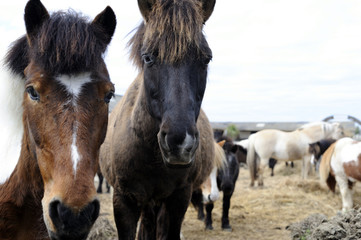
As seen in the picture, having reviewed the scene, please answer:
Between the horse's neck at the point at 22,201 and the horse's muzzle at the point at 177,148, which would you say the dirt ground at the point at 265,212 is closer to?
the horse's neck at the point at 22,201

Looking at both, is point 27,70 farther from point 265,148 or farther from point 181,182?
point 265,148

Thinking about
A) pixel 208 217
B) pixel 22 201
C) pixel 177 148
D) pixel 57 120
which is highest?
pixel 57 120

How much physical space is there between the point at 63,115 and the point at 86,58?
0.38m

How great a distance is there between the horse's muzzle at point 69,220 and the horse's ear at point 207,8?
204cm

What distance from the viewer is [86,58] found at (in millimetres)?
2008

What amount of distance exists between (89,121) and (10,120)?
2.75 ft

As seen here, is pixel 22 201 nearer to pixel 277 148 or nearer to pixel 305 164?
pixel 277 148

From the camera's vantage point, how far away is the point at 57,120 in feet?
6.18

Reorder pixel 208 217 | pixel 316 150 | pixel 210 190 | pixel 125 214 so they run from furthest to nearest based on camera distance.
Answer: pixel 316 150, pixel 208 217, pixel 210 190, pixel 125 214

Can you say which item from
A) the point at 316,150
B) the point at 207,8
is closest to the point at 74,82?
the point at 207,8

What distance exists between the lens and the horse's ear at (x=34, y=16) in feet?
6.78

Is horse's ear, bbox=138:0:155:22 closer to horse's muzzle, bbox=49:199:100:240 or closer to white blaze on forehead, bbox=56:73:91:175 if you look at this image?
white blaze on forehead, bbox=56:73:91:175

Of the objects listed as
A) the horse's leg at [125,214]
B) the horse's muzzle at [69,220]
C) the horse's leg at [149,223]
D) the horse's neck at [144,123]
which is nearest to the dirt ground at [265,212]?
the horse's leg at [149,223]

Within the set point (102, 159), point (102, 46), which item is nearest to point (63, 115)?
point (102, 46)
